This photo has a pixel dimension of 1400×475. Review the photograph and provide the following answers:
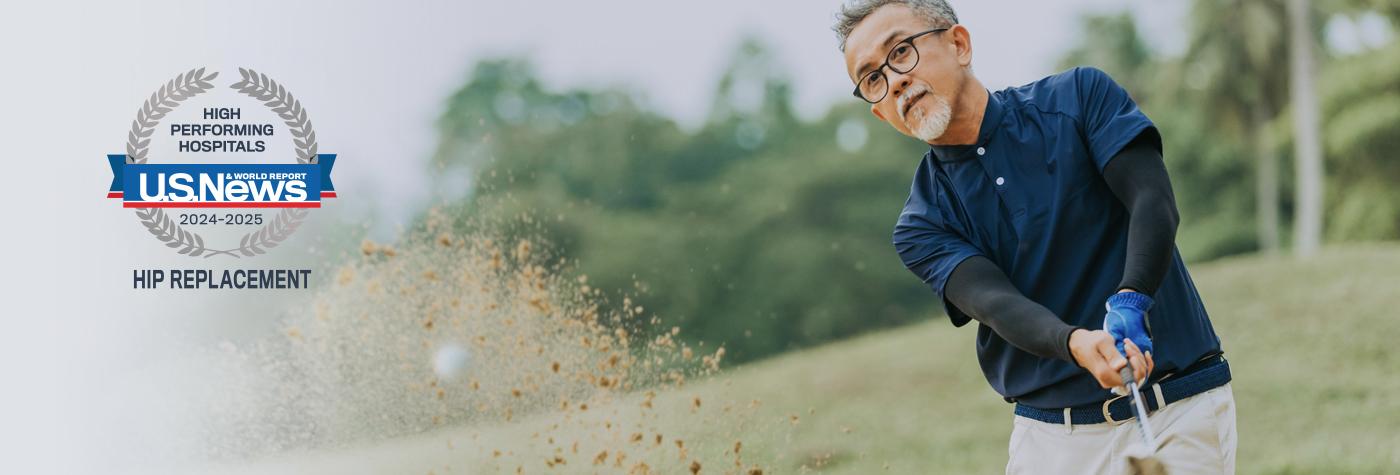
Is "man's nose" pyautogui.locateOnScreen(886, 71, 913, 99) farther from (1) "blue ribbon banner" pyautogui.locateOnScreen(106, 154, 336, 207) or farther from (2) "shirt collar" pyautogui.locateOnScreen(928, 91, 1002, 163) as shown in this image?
(1) "blue ribbon banner" pyautogui.locateOnScreen(106, 154, 336, 207)

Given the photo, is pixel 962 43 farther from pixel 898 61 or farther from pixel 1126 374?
pixel 1126 374

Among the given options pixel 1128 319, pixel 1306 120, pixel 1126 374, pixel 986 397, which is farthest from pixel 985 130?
pixel 1306 120

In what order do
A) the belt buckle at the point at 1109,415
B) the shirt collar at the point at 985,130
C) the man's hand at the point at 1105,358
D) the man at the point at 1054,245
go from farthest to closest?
the shirt collar at the point at 985,130
the belt buckle at the point at 1109,415
the man at the point at 1054,245
the man's hand at the point at 1105,358

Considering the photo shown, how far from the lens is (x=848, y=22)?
3371 millimetres

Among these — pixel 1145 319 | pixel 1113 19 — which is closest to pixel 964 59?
pixel 1145 319

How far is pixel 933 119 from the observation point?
10.6 feet

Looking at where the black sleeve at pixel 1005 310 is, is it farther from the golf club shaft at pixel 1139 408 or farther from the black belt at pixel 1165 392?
the black belt at pixel 1165 392

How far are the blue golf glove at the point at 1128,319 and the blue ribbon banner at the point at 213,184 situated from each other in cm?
738

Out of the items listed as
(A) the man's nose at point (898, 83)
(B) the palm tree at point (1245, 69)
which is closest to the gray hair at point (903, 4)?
(A) the man's nose at point (898, 83)

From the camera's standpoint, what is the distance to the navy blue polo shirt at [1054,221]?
306cm

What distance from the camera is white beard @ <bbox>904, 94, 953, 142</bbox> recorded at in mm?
3215

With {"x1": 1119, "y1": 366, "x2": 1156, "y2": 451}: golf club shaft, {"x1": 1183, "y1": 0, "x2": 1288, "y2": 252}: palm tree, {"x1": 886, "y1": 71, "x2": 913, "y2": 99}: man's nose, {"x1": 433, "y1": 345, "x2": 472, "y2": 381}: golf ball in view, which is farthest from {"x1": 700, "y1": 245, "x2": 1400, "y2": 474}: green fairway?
{"x1": 1183, "y1": 0, "x2": 1288, "y2": 252}: palm tree

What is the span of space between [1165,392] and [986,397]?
959 cm

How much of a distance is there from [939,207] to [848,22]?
0.54 meters
